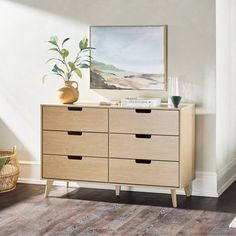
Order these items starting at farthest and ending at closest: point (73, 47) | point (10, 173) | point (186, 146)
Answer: point (73, 47) < point (10, 173) < point (186, 146)

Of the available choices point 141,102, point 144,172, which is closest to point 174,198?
point 144,172

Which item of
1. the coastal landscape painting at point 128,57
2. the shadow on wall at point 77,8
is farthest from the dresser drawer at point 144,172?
the shadow on wall at point 77,8

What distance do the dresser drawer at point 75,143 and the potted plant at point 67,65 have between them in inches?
11.2

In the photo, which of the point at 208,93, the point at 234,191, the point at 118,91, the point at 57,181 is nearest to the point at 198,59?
the point at 208,93

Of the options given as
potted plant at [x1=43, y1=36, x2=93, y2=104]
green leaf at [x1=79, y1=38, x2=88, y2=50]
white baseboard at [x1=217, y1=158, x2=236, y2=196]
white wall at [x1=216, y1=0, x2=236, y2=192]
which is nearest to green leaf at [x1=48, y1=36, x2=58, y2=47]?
potted plant at [x1=43, y1=36, x2=93, y2=104]

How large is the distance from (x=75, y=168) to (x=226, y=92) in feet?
5.04

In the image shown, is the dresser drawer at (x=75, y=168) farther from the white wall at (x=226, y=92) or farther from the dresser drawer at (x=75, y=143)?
the white wall at (x=226, y=92)

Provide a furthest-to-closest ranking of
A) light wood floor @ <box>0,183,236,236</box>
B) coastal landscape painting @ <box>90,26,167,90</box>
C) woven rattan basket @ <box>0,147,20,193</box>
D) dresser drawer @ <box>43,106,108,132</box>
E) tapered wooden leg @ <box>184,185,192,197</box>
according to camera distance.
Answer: woven rattan basket @ <box>0,147,20,193</box>, coastal landscape painting @ <box>90,26,167,90</box>, tapered wooden leg @ <box>184,185,192,197</box>, dresser drawer @ <box>43,106,108,132</box>, light wood floor @ <box>0,183,236,236</box>

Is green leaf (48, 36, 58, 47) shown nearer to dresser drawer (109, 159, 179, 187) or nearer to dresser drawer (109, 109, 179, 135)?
dresser drawer (109, 109, 179, 135)

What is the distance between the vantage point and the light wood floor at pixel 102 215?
4105mm

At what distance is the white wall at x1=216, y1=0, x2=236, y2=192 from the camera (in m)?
5.11

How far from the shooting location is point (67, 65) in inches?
212

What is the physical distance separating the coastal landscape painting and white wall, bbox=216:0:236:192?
0.48m

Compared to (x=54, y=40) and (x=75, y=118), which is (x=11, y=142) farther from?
(x=54, y=40)
